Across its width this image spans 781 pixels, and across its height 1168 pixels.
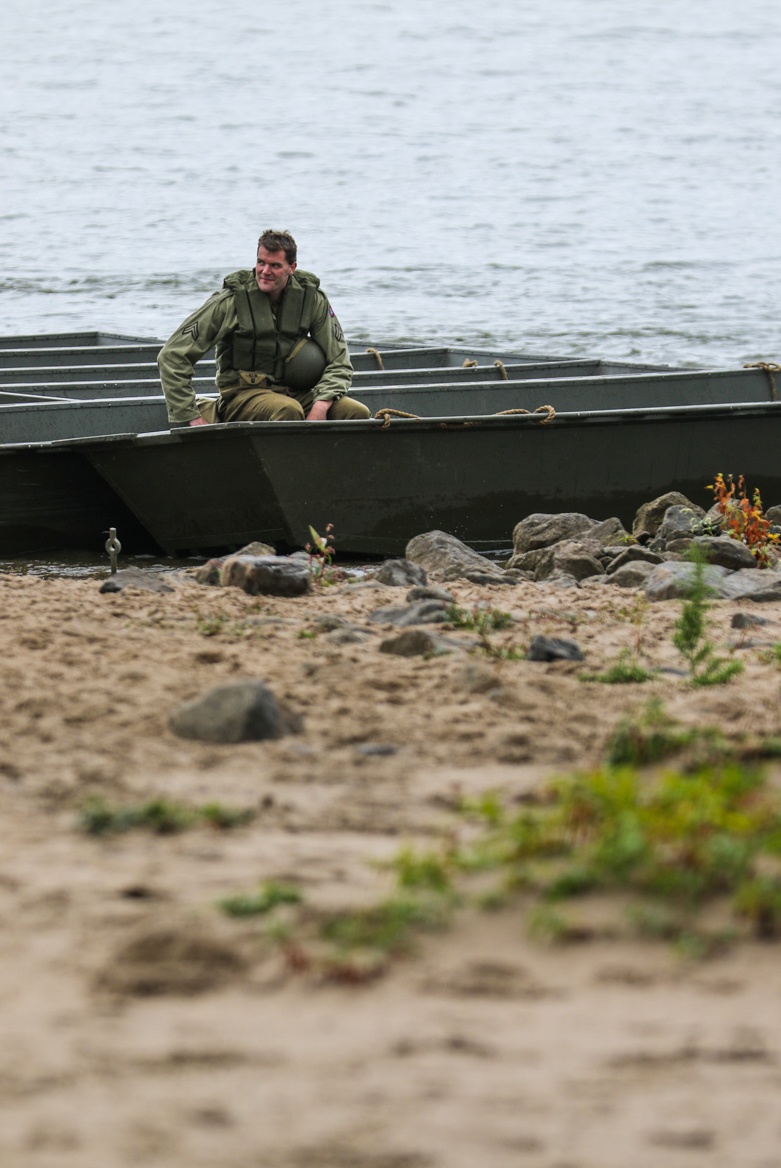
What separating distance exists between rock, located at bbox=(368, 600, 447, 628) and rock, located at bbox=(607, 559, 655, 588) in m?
1.78

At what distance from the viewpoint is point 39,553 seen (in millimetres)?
9148

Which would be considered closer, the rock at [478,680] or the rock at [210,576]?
the rock at [478,680]

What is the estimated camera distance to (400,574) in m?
7.32

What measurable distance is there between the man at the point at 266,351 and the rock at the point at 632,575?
2.01 m

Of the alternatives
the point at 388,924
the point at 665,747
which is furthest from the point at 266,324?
the point at 388,924

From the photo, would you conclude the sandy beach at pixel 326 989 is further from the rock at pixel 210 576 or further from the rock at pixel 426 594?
the rock at pixel 210 576

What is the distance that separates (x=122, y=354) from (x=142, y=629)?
6963 mm

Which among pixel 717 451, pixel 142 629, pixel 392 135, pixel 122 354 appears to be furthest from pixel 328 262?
pixel 142 629

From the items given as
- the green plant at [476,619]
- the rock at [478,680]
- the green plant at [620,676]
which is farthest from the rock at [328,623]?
the green plant at [620,676]

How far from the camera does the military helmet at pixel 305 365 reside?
8.88 metres

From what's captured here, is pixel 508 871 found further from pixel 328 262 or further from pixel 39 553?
pixel 328 262

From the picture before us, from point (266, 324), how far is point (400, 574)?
83.6 inches

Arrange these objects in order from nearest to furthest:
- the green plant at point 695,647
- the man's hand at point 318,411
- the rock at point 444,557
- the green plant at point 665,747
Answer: the green plant at point 665,747
the green plant at point 695,647
the rock at point 444,557
the man's hand at point 318,411

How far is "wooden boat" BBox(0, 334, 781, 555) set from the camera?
28.1 feet
